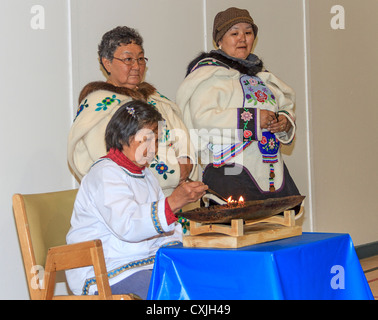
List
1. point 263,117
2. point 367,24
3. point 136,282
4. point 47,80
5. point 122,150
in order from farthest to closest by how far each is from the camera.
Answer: point 367,24, point 47,80, point 263,117, point 122,150, point 136,282

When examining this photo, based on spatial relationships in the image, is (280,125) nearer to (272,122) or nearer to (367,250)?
(272,122)

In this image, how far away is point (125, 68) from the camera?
122 inches

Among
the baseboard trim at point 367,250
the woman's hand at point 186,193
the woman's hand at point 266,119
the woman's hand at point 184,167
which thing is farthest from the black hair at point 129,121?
the baseboard trim at point 367,250

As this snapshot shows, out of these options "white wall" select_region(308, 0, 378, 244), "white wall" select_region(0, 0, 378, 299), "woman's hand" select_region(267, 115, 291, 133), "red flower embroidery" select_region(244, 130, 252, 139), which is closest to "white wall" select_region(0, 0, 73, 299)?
"white wall" select_region(0, 0, 378, 299)

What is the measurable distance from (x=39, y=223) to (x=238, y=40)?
141cm

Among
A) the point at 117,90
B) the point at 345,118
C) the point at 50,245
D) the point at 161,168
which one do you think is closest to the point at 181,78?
the point at 117,90

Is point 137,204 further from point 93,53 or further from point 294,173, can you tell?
point 294,173

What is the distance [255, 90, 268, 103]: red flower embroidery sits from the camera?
3.18 m

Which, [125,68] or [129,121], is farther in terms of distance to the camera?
[125,68]

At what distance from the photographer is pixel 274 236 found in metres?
2.10

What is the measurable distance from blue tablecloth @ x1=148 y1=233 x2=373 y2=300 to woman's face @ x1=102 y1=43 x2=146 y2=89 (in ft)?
4.23

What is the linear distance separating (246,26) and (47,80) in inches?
42.6

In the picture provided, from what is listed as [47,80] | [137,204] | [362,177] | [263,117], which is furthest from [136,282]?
[362,177]

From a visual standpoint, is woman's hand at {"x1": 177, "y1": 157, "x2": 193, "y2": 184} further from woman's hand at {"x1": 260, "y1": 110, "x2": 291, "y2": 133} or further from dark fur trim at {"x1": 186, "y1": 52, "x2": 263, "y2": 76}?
dark fur trim at {"x1": 186, "y1": 52, "x2": 263, "y2": 76}
